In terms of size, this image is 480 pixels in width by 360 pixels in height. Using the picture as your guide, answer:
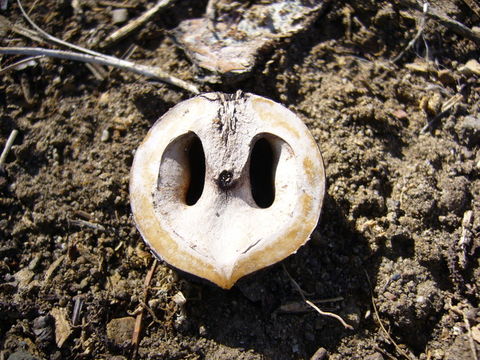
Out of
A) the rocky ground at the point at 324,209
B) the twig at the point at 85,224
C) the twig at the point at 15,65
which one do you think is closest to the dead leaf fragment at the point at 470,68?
the rocky ground at the point at 324,209

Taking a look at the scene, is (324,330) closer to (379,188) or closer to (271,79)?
(379,188)

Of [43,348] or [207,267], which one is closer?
[207,267]

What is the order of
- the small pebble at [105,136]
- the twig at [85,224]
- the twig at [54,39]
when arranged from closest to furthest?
the twig at [85,224] → the small pebble at [105,136] → the twig at [54,39]

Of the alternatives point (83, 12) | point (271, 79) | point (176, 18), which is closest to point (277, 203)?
point (271, 79)

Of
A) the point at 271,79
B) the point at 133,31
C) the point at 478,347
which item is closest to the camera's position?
the point at 478,347

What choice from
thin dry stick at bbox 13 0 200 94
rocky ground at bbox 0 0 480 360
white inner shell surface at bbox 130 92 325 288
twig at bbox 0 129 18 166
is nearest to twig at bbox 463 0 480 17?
rocky ground at bbox 0 0 480 360

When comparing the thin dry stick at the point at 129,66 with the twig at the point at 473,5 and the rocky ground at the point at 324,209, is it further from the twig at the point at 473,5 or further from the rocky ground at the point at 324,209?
the twig at the point at 473,5

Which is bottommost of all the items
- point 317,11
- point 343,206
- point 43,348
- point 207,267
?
point 43,348

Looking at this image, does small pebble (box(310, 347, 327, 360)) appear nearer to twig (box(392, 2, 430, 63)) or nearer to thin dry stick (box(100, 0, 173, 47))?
twig (box(392, 2, 430, 63))
